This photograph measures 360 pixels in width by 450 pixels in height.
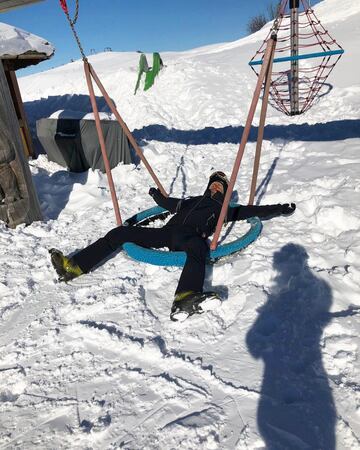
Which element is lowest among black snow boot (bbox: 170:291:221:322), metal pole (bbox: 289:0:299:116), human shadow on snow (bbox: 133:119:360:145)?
black snow boot (bbox: 170:291:221:322)

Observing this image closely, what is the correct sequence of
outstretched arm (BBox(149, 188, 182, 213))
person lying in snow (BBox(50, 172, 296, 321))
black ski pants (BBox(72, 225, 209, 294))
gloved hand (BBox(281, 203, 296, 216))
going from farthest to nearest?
outstretched arm (BBox(149, 188, 182, 213)), gloved hand (BBox(281, 203, 296, 216)), person lying in snow (BBox(50, 172, 296, 321)), black ski pants (BBox(72, 225, 209, 294))

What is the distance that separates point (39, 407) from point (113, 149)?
522 centimetres

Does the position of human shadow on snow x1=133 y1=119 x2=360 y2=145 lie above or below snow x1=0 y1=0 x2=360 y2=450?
above

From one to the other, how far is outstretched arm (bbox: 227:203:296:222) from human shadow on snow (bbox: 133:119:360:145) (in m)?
3.05

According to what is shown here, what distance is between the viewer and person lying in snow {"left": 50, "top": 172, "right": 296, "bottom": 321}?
2922 millimetres

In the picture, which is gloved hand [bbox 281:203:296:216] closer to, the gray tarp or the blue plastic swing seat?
the blue plastic swing seat

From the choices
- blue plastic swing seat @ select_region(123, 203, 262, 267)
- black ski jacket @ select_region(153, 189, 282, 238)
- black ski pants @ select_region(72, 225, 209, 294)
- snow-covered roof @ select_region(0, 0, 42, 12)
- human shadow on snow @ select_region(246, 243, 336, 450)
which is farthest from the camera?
snow-covered roof @ select_region(0, 0, 42, 12)

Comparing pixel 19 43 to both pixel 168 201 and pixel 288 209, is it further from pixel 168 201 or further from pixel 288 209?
pixel 288 209

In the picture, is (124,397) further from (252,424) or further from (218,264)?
(218,264)

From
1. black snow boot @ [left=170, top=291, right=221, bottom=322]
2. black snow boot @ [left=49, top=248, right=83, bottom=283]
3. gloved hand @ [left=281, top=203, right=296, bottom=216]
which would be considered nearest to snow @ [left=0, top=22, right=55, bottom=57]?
black snow boot @ [left=49, top=248, right=83, bottom=283]

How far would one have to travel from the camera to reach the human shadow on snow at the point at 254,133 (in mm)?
6485

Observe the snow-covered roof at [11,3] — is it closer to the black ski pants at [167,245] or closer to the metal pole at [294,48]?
the black ski pants at [167,245]

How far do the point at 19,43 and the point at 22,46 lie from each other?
0.11 metres

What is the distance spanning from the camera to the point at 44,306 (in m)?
2.99
